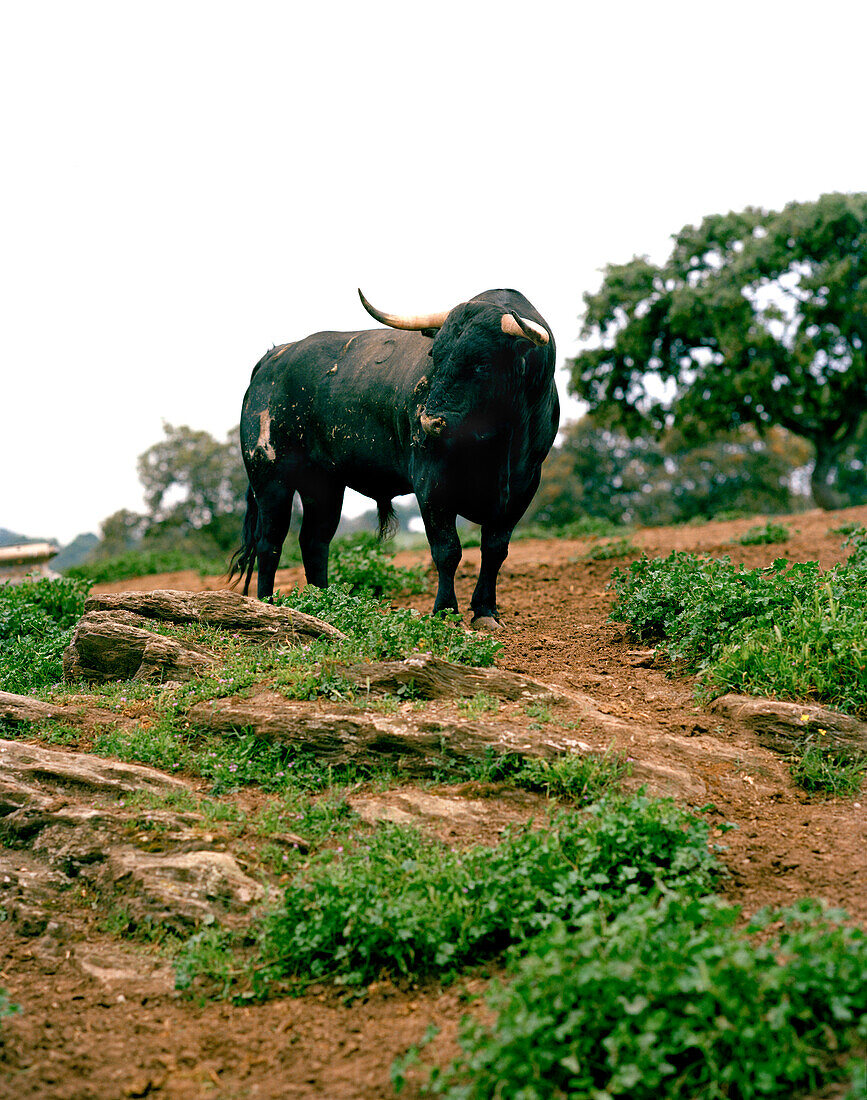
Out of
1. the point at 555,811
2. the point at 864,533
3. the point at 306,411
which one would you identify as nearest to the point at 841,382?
the point at 864,533

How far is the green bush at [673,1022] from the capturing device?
228 centimetres

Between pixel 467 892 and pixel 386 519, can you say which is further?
pixel 386 519

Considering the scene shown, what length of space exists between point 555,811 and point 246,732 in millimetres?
1668

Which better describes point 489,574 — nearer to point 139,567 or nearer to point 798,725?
point 798,725

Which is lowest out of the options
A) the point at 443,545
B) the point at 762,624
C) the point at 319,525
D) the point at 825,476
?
the point at 762,624

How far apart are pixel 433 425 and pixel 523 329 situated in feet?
2.94

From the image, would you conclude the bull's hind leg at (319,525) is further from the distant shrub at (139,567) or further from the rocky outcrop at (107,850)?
the distant shrub at (139,567)

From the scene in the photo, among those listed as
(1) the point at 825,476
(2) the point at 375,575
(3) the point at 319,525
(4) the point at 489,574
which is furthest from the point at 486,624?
(1) the point at 825,476

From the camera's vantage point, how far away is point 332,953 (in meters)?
3.19

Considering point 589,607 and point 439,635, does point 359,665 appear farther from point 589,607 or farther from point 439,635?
point 589,607

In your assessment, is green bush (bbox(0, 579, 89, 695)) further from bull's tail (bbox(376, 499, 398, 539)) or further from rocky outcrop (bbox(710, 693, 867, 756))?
rocky outcrop (bbox(710, 693, 867, 756))

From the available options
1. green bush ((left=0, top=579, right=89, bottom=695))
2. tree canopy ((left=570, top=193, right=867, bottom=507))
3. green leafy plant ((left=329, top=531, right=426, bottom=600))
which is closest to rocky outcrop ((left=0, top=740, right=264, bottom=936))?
green bush ((left=0, top=579, right=89, bottom=695))

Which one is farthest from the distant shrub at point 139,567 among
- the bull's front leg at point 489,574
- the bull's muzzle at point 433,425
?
the bull's muzzle at point 433,425

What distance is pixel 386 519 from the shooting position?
8273mm
